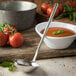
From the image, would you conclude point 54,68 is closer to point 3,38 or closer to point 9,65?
point 9,65

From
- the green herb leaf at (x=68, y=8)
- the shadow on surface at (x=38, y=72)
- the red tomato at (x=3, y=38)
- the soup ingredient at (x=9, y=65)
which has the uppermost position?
the green herb leaf at (x=68, y=8)

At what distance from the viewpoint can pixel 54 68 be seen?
3.25ft

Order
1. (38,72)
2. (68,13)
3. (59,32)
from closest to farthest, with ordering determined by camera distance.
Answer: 1. (38,72)
2. (59,32)
3. (68,13)

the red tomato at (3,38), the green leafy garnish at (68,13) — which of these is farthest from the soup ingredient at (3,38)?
the green leafy garnish at (68,13)

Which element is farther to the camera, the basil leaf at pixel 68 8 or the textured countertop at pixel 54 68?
the basil leaf at pixel 68 8

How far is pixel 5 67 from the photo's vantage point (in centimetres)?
100

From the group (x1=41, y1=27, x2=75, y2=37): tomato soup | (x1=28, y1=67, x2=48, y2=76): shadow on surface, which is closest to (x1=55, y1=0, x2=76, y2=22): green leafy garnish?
(x1=41, y1=27, x2=75, y2=37): tomato soup

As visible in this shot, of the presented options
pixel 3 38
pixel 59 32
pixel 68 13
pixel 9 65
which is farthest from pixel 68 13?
pixel 9 65

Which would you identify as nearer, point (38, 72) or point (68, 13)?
point (38, 72)

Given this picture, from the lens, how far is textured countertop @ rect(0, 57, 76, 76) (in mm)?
950

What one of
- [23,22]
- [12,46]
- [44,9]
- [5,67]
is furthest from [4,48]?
[44,9]

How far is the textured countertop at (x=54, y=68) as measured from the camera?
3.12ft

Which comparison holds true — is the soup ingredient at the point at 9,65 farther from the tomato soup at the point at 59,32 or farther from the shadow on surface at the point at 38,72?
the tomato soup at the point at 59,32

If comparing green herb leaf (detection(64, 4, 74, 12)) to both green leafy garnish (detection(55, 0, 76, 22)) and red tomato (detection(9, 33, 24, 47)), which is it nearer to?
green leafy garnish (detection(55, 0, 76, 22))
